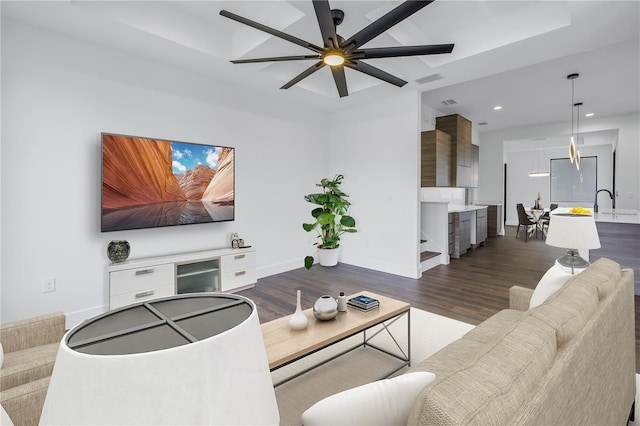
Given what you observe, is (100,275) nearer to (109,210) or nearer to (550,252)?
(109,210)

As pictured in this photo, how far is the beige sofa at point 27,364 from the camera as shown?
47.8 inches

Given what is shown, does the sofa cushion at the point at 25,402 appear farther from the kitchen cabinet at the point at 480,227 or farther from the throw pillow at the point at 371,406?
the kitchen cabinet at the point at 480,227

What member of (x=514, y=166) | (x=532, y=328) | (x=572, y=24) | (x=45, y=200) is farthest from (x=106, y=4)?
(x=514, y=166)

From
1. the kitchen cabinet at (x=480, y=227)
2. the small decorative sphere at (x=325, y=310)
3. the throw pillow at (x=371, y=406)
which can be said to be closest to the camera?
the throw pillow at (x=371, y=406)

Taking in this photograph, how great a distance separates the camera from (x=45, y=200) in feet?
9.69

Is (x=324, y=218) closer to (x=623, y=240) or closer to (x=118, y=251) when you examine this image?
(x=118, y=251)

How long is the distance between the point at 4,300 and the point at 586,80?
7.84m

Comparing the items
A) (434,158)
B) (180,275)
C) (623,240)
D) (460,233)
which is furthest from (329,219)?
(460,233)

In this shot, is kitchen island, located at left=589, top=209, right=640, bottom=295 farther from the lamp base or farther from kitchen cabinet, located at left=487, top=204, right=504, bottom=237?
kitchen cabinet, located at left=487, top=204, right=504, bottom=237

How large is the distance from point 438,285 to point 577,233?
2.30 meters

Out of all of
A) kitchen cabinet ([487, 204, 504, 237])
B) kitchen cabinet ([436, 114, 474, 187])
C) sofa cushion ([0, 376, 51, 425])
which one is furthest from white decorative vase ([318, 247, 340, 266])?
kitchen cabinet ([487, 204, 504, 237])

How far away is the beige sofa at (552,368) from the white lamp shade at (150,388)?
50cm

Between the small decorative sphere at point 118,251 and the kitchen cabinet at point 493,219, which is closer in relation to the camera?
the small decorative sphere at point 118,251

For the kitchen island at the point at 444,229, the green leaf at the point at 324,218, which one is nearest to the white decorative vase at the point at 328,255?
the green leaf at the point at 324,218
